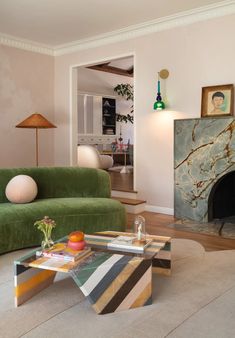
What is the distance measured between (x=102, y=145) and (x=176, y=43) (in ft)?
20.6

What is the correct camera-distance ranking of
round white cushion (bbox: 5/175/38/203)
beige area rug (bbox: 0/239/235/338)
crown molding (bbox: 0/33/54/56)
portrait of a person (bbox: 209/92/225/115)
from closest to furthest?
beige area rug (bbox: 0/239/235/338)
round white cushion (bbox: 5/175/38/203)
portrait of a person (bbox: 209/92/225/115)
crown molding (bbox: 0/33/54/56)

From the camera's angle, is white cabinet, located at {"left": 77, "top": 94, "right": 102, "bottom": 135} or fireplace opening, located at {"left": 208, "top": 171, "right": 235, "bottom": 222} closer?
fireplace opening, located at {"left": 208, "top": 171, "right": 235, "bottom": 222}

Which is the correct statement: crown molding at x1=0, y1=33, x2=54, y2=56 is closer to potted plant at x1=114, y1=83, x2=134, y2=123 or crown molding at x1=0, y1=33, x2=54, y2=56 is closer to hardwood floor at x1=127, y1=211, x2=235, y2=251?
hardwood floor at x1=127, y1=211, x2=235, y2=251

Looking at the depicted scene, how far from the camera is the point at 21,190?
12.0 ft

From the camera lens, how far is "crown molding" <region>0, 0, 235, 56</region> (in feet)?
14.6

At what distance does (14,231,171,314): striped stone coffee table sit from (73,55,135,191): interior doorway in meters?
7.20


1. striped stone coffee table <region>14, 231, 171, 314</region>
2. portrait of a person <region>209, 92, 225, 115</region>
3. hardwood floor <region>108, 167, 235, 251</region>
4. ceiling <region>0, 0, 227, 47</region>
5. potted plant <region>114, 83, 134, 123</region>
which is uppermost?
ceiling <region>0, 0, 227, 47</region>

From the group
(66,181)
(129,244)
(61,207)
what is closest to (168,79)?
(66,181)

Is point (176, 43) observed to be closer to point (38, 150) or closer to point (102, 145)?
point (38, 150)

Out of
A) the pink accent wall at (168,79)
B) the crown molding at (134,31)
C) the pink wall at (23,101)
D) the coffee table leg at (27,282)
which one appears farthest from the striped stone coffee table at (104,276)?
the pink wall at (23,101)

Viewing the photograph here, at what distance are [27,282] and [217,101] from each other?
10.3 ft

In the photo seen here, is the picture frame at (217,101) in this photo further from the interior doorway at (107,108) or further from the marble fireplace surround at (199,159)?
the interior doorway at (107,108)

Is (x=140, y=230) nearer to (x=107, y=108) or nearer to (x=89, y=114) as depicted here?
(x=89, y=114)

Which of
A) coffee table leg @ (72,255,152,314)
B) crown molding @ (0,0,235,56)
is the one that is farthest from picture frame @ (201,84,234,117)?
coffee table leg @ (72,255,152,314)
